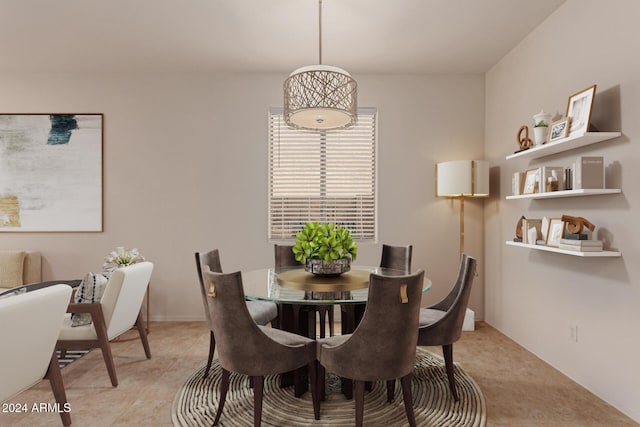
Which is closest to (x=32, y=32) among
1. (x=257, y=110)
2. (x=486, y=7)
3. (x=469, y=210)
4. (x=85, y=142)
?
(x=85, y=142)

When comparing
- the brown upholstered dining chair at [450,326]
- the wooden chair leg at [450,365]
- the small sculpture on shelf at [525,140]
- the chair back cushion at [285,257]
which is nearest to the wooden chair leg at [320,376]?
the brown upholstered dining chair at [450,326]

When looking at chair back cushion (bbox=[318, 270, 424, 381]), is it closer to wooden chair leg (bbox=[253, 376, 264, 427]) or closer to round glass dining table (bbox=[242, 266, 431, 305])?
round glass dining table (bbox=[242, 266, 431, 305])

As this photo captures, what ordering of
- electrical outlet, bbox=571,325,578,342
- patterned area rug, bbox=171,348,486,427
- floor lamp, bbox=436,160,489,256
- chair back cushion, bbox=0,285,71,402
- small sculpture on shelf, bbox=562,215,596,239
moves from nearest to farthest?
1. chair back cushion, bbox=0,285,71,402
2. patterned area rug, bbox=171,348,486,427
3. small sculpture on shelf, bbox=562,215,596,239
4. electrical outlet, bbox=571,325,578,342
5. floor lamp, bbox=436,160,489,256

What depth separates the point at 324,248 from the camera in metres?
2.47

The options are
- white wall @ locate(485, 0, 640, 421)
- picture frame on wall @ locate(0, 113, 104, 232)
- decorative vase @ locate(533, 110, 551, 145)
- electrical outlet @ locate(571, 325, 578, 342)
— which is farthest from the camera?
picture frame on wall @ locate(0, 113, 104, 232)

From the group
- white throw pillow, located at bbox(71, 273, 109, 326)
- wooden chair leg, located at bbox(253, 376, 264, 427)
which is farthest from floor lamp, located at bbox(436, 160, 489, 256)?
white throw pillow, located at bbox(71, 273, 109, 326)

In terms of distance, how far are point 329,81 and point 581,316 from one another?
2414 mm

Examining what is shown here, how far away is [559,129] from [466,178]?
1.18 meters

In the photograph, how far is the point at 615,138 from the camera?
2344 millimetres

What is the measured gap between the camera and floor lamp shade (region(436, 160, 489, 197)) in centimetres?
378

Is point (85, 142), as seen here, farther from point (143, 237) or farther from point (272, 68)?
point (272, 68)

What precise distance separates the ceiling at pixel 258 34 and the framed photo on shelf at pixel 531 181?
49.6 inches

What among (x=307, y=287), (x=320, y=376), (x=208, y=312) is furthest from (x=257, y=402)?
(x=208, y=312)

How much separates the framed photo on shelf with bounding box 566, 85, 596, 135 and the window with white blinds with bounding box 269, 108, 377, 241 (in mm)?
2034
